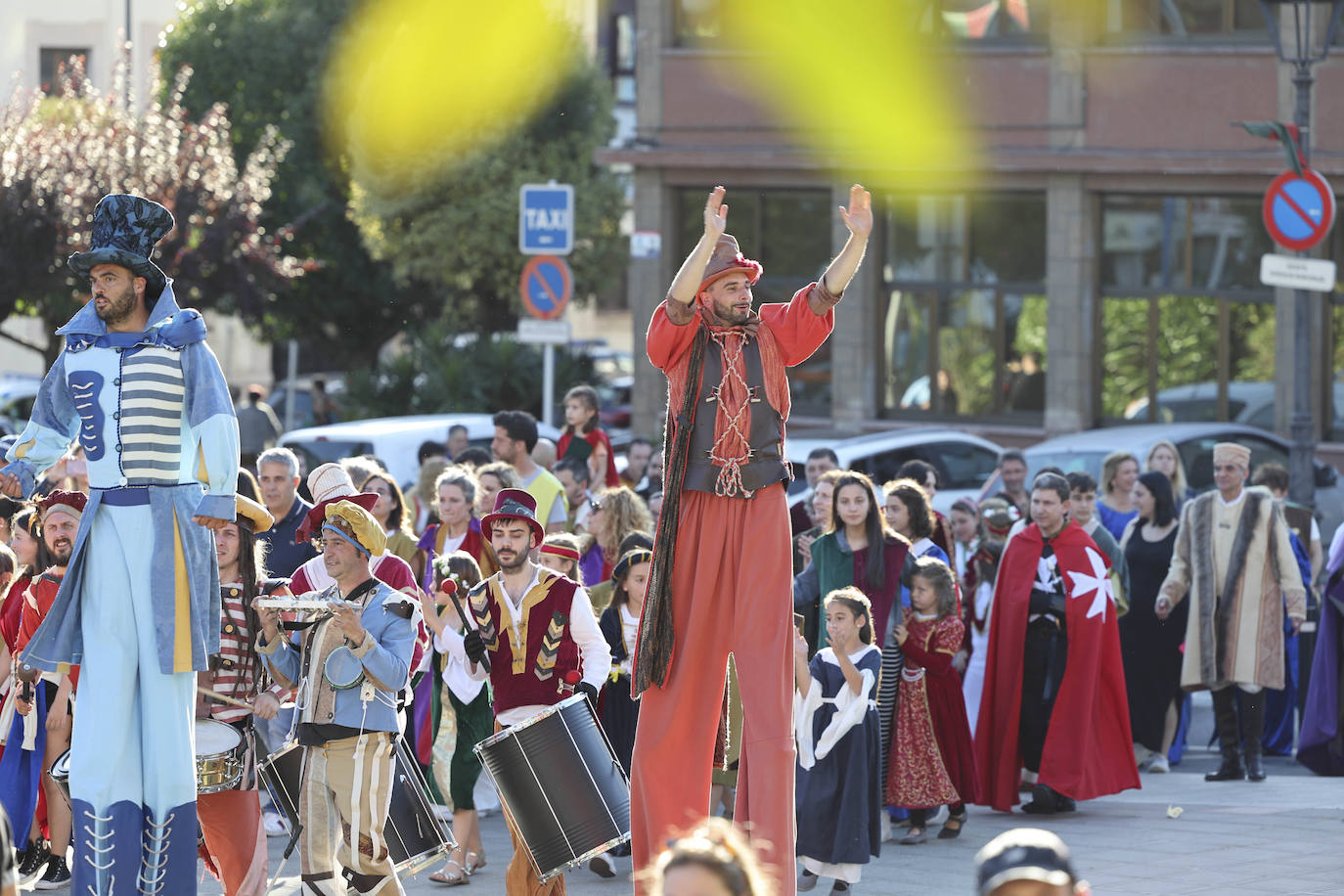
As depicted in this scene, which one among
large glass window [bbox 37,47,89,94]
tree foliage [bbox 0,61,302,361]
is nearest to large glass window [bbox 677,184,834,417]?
tree foliage [bbox 0,61,302,361]

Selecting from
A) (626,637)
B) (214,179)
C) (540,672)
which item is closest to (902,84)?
(214,179)

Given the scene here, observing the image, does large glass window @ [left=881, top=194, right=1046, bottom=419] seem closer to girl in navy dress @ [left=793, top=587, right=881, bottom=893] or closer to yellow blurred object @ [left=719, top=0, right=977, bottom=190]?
yellow blurred object @ [left=719, top=0, right=977, bottom=190]

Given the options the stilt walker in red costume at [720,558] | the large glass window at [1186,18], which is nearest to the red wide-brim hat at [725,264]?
the stilt walker in red costume at [720,558]

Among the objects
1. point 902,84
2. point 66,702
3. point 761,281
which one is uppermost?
point 902,84

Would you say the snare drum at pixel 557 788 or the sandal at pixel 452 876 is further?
the sandal at pixel 452 876

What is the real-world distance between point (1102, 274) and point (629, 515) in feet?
50.4

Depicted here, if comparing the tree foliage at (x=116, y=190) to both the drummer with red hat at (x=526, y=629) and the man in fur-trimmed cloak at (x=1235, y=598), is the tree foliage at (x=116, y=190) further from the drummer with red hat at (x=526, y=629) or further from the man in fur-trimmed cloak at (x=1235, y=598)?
the drummer with red hat at (x=526, y=629)

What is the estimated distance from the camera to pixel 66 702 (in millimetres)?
8461

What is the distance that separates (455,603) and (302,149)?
29.0 meters

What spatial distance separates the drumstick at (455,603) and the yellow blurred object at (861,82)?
17954 millimetres

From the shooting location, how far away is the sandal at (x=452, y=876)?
9.13 m

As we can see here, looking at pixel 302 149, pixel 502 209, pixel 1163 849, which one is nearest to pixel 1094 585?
pixel 1163 849

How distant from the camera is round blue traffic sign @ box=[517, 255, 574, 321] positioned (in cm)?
1778

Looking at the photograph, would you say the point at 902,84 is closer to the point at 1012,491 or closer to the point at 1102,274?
the point at 1102,274
